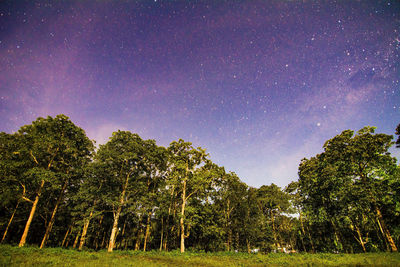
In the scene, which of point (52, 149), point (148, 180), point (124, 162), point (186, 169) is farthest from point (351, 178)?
point (52, 149)

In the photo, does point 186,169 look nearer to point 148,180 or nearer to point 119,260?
point 148,180

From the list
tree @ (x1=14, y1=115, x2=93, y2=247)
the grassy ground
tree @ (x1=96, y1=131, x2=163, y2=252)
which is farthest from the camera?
tree @ (x1=96, y1=131, x2=163, y2=252)

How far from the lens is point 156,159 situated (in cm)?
3009

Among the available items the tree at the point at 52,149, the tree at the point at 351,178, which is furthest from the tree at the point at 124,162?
the tree at the point at 351,178

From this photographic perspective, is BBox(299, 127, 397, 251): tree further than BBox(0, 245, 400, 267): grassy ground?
Yes

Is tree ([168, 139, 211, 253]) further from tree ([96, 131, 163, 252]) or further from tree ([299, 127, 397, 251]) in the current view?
tree ([299, 127, 397, 251])

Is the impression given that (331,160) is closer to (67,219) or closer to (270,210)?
(270,210)

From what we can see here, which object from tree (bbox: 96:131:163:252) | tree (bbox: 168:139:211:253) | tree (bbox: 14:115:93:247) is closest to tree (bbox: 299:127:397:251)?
tree (bbox: 168:139:211:253)

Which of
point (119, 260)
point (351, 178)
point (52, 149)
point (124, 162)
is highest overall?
point (52, 149)

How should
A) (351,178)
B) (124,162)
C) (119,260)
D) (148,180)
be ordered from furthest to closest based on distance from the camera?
(148,180), (124,162), (351,178), (119,260)

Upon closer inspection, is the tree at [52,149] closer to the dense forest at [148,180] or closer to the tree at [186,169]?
the dense forest at [148,180]

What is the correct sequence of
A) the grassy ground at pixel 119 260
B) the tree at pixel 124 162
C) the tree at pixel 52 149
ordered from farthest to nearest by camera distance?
the tree at pixel 124 162, the tree at pixel 52 149, the grassy ground at pixel 119 260

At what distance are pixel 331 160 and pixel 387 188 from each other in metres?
6.50

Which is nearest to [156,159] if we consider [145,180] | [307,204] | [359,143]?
[145,180]
